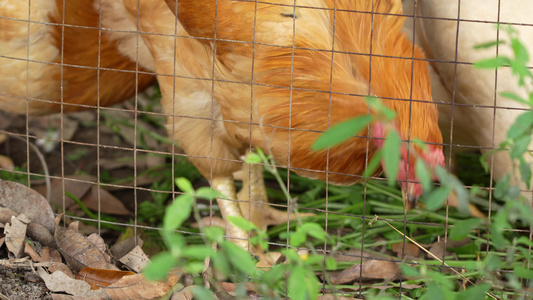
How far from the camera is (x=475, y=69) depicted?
2008 millimetres

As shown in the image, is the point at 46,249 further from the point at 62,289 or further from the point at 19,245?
the point at 62,289

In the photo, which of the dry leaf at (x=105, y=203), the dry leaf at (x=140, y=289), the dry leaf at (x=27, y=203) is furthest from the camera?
the dry leaf at (x=105, y=203)

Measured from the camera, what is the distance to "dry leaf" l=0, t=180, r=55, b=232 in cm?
193

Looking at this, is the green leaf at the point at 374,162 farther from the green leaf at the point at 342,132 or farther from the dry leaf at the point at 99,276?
the dry leaf at the point at 99,276

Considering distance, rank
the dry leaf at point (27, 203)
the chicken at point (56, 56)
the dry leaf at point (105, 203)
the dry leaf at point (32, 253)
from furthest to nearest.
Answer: the dry leaf at point (105, 203)
the chicken at point (56, 56)
the dry leaf at point (27, 203)
the dry leaf at point (32, 253)

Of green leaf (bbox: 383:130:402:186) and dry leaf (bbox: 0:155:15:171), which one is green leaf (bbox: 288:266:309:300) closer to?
green leaf (bbox: 383:130:402:186)

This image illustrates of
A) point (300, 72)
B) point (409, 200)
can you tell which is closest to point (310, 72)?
point (300, 72)

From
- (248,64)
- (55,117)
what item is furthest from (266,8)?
(55,117)

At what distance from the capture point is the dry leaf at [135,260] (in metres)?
1.87

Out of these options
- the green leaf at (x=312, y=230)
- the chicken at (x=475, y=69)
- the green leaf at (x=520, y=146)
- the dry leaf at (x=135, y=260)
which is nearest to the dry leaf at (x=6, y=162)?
the dry leaf at (x=135, y=260)

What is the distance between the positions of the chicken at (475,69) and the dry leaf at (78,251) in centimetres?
110

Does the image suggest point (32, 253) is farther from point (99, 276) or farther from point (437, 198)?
point (437, 198)

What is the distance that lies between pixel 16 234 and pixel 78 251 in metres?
0.18

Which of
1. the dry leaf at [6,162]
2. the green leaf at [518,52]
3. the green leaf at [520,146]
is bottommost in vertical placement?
the dry leaf at [6,162]
